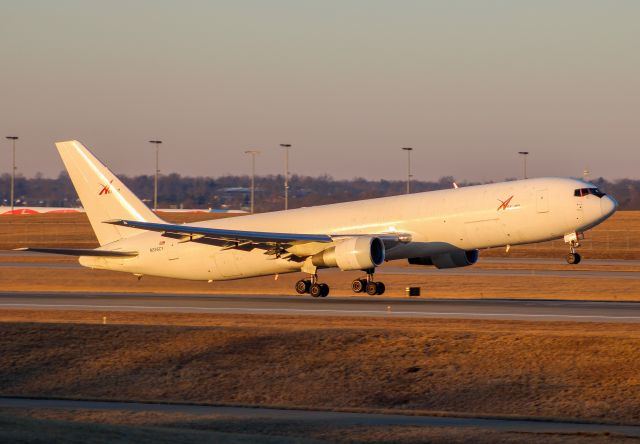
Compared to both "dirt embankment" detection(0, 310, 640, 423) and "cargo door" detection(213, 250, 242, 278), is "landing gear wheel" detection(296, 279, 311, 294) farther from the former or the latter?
"dirt embankment" detection(0, 310, 640, 423)

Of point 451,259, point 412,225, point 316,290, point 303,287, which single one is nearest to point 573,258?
point 451,259

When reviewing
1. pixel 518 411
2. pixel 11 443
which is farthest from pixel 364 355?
pixel 11 443

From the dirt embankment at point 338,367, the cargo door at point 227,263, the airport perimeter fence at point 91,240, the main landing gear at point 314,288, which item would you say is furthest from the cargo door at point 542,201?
the airport perimeter fence at point 91,240

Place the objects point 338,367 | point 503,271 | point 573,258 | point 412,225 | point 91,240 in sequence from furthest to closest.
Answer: point 91,240, point 503,271, point 412,225, point 573,258, point 338,367

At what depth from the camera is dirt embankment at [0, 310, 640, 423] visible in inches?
1091

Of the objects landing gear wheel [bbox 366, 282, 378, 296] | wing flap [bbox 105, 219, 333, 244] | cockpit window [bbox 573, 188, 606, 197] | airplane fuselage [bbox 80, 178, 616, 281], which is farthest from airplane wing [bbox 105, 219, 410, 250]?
cockpit window [bbox 573, 188, 606, 197]

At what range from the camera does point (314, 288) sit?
53062 mm

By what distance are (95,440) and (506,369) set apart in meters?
14.8

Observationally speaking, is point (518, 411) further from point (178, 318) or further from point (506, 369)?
point (178, 318)

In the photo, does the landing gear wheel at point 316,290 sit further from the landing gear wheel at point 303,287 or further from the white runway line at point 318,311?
the white runway line at point 318,311

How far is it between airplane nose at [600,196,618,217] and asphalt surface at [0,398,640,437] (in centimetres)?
2499

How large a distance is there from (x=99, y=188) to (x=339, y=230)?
1375 cm

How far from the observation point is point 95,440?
1797 cm

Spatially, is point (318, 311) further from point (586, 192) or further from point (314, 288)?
point (586, 192)
